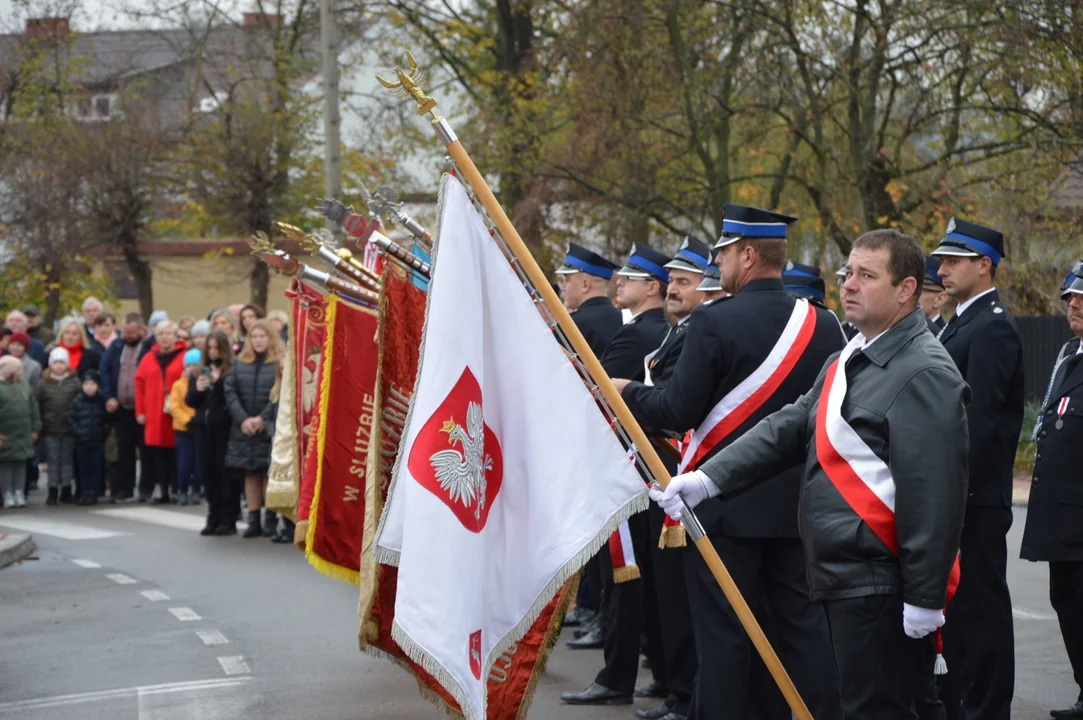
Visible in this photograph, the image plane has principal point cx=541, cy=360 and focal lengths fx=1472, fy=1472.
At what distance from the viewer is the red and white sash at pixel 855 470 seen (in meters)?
4.20

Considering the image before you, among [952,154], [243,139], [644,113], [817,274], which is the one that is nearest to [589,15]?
[644,113]

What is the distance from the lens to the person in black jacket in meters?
13.6

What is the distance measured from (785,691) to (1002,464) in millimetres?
1617

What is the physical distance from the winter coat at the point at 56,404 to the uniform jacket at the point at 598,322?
979 cm

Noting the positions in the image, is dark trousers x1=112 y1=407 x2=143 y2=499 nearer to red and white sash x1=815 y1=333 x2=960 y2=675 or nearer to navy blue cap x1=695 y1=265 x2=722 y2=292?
navy blue cap x1=695 y1=265 x2=722 y2=292

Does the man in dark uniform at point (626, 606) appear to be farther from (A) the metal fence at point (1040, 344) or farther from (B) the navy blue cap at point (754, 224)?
(A) the metal fence at point (1040, 344)

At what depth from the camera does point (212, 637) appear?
877 cm

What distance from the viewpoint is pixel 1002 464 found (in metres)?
5.92

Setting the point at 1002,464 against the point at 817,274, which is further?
the point at 817,274

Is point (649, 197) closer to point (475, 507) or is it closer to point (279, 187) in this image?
point (279, 187)

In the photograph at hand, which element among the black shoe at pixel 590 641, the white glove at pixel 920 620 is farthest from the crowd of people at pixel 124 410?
the white glove at pixel 920 620

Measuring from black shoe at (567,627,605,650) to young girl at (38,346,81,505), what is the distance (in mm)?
9432

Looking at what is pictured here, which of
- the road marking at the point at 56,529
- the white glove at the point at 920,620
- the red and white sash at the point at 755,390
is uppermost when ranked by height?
the red and white sash at the point at 755,390

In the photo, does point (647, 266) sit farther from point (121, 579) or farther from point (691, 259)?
point (121, 579)
